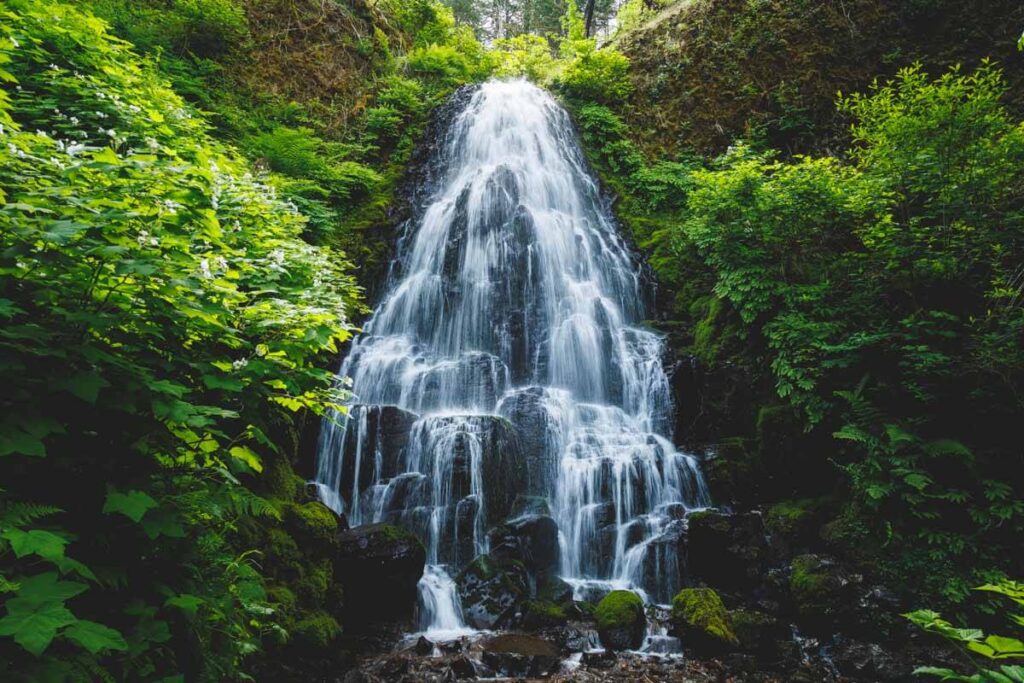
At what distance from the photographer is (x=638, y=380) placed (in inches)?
416

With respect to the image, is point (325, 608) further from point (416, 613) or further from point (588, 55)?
point (588, 55)

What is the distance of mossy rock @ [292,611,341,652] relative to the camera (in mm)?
4828

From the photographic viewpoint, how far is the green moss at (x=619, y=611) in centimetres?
593

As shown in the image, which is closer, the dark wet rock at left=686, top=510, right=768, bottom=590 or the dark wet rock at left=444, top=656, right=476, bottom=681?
the dark wet rock at left=444, top=656, right=476, bottom=681

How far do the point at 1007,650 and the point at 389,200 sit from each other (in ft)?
48.5

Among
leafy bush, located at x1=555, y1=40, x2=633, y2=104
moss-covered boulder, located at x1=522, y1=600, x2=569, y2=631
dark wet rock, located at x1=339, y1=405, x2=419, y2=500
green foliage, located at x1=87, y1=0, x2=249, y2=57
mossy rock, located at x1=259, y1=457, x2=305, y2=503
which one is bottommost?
moss-covered boulder, located at x1=522, y1=600, x2=569, y2=631

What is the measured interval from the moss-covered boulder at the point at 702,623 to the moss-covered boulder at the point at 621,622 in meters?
0.45

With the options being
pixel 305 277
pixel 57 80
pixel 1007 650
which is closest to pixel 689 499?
pixel 305 277

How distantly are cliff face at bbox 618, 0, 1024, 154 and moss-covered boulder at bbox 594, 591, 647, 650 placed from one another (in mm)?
13121

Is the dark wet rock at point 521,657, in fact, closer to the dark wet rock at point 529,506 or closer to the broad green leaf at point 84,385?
the dark wet rock at point 529,506

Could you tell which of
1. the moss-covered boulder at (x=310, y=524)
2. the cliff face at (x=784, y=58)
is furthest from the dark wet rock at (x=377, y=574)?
the cliff face at (x=784, y=58)

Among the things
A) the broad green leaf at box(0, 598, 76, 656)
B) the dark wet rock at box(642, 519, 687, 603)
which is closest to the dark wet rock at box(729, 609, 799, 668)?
the dark wet rock at box(642, 519, 687, 603)

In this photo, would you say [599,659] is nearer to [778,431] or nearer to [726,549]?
[726,549]

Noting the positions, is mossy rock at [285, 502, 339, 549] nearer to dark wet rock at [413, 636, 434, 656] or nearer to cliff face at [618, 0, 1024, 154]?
dark wet rock at [413, 636, 434, 656]
